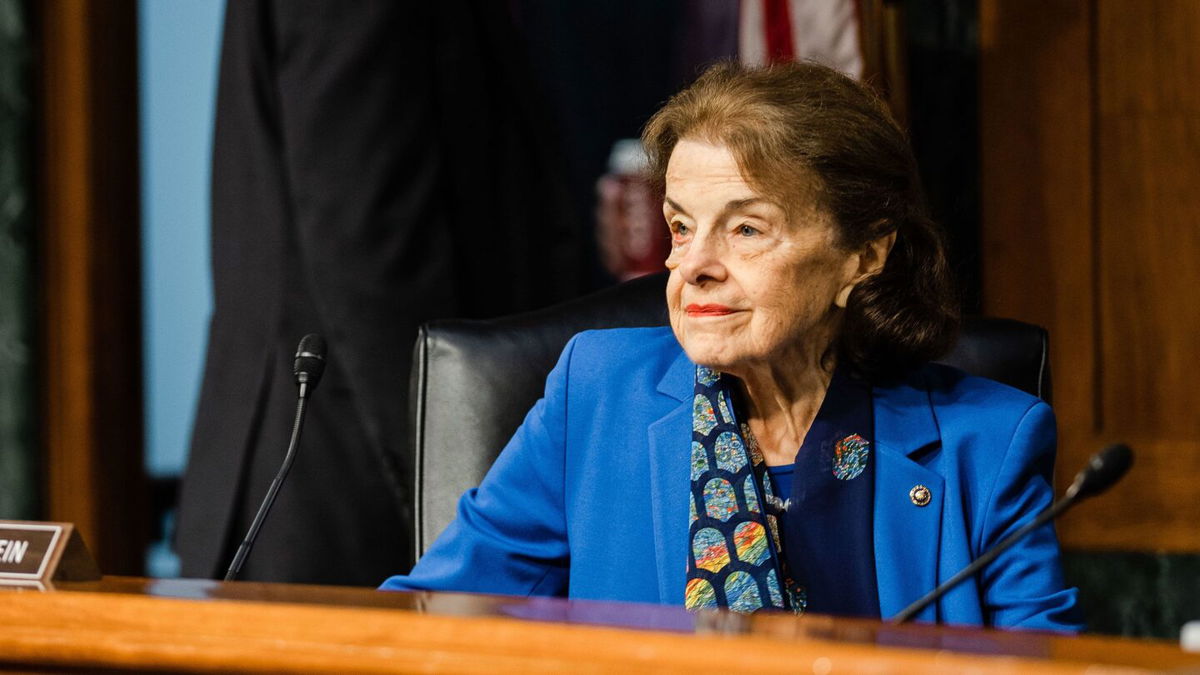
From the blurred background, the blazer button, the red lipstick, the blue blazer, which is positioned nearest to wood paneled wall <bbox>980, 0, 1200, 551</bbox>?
the blurred background

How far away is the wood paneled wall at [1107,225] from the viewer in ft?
8.22

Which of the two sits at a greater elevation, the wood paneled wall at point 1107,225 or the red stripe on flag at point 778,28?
the red stripe on flag at point 778,28

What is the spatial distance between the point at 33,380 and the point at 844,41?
1.66 meters

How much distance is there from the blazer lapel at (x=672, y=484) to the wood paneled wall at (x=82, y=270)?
1.56 meters

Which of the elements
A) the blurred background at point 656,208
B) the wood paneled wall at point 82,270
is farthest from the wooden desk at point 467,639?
the wood paneled wall at point 82,270

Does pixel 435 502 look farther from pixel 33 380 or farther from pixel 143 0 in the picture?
pixel 143 0

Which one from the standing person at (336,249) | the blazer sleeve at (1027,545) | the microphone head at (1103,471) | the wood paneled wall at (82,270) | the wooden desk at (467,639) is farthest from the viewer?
the wood paneled wall at (82,270)

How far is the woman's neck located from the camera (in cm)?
163

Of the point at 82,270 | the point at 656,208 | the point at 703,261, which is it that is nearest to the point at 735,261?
the point at 703,261

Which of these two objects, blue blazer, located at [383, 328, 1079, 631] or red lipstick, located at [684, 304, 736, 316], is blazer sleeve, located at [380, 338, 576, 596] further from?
red lipstick, located at [684, 304, 736, 316]

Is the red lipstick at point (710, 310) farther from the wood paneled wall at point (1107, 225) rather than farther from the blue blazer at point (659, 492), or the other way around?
the wood paneled wall at point (1107, 225)

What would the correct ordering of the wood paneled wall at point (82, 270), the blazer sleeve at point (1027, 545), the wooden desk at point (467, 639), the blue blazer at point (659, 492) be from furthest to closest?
the wood paneled wall at point (82, 270) < the blue blazer at point (659, 492) < the blazer sleeve at point (1027, 545) < the wooden desk at point (467, 639)

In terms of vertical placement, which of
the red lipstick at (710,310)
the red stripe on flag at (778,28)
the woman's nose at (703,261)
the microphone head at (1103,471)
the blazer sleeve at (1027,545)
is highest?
the red stripe on flag at (778,28)

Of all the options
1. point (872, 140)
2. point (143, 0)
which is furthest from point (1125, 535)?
point (143, 0)
